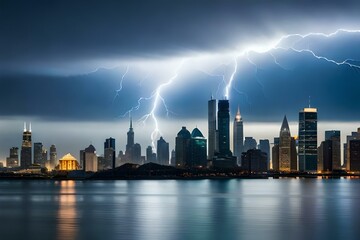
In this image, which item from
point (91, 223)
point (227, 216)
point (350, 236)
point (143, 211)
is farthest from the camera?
point (143, 211)

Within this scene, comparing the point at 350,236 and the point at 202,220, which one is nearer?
the point at 350,236

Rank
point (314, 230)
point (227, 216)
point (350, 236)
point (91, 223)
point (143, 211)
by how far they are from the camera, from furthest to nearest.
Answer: point (143, 211) < point (227, 216) < point (91, 223) < point (314, 230) < point (350, 236)

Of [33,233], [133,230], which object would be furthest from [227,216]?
[33,233]

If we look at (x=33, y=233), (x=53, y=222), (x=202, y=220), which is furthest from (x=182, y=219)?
(x=33, y=233)

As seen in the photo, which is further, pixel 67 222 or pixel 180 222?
pixel 67 222

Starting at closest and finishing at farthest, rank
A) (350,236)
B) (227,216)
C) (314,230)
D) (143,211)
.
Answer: (350,236) → (314,230) → (227,216) → (143,211)

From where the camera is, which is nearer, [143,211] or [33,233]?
[33,233]

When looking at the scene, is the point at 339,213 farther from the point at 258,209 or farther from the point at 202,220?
the point at 202,220

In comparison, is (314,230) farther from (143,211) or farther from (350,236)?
(143,211)

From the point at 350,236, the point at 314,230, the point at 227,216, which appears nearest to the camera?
the point at 350,236
